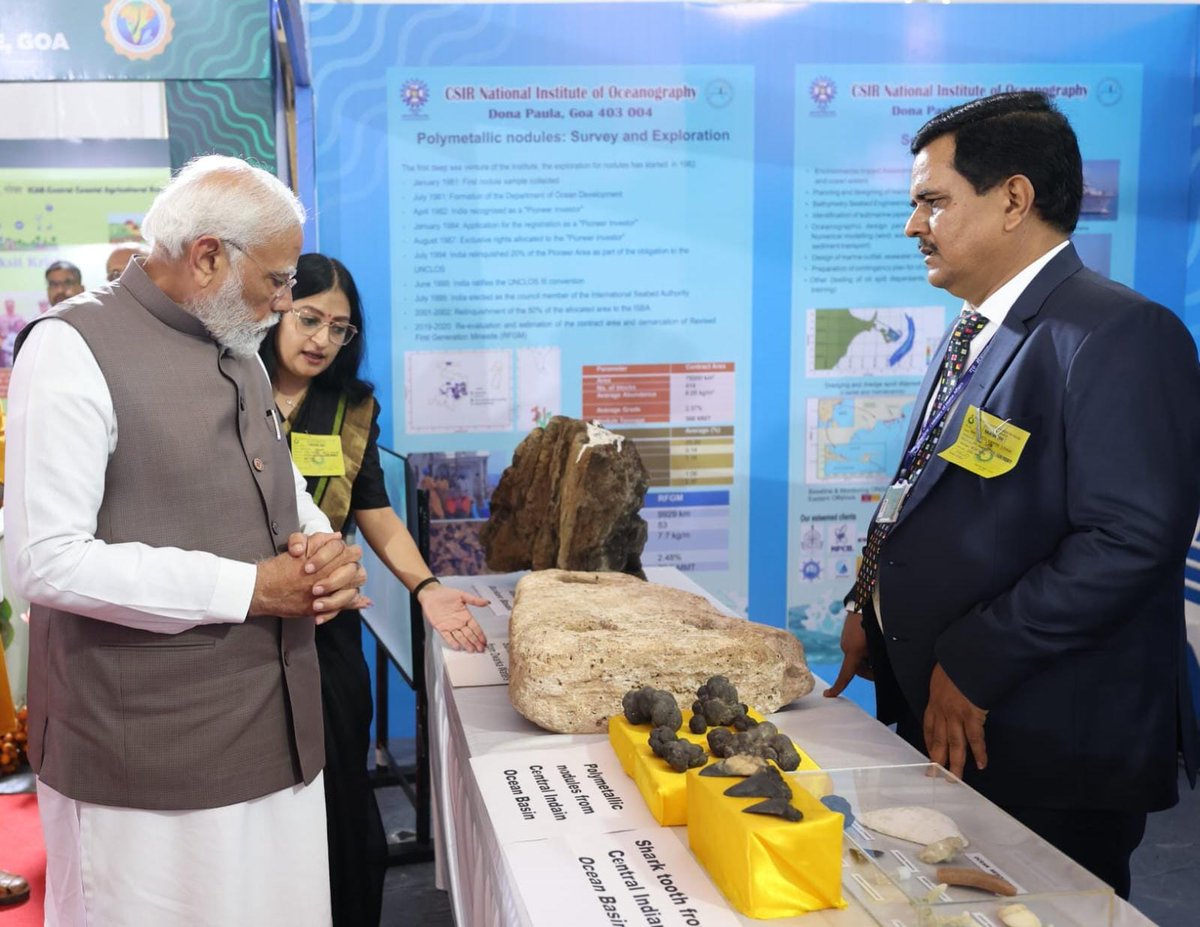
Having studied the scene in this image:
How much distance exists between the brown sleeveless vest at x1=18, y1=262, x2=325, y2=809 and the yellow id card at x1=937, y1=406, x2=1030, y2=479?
3.79ft

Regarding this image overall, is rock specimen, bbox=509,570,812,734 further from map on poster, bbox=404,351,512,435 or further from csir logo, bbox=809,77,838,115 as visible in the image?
csir logo, bbox=809,77,838,115

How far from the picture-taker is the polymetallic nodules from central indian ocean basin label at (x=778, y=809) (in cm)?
134

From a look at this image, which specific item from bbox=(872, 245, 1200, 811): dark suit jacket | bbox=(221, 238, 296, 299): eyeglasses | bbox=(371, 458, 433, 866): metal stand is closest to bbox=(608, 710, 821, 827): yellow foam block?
bbox=(872, 245, 1200, 811): dark suit jacket

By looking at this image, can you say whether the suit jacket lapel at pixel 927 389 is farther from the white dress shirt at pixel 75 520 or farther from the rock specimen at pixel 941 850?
the white dress shirt at pixel 75 520

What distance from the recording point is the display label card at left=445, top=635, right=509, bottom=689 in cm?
232

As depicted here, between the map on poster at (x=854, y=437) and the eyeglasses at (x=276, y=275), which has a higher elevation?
the eyeglasses at (x=276, y=275)

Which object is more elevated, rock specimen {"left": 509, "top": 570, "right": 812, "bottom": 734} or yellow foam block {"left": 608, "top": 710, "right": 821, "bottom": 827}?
rock specimen {"left": 509, "top": 570, "right": 812, "bottom": 734}

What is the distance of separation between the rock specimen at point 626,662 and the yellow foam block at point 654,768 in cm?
10

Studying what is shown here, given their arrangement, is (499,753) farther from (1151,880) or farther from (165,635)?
(1151,880)

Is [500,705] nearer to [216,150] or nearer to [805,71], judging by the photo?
[216,150]

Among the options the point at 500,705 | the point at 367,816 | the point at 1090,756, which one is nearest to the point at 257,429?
the point at 500,705

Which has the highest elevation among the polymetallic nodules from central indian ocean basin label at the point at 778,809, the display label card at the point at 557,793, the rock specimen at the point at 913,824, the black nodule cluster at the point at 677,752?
the polymetallic nodules from central indian ocean basin label at the point at 778,809

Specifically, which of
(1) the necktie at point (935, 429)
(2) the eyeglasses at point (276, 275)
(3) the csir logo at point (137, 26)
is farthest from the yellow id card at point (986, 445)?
(3) the csir logo at point (137, 26)

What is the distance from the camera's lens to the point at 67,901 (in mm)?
1848
